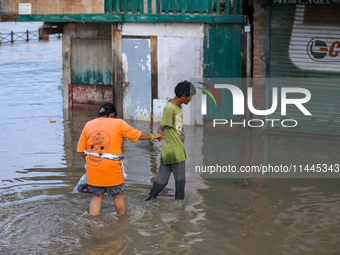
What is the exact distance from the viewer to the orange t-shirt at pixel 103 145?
18.8 ft

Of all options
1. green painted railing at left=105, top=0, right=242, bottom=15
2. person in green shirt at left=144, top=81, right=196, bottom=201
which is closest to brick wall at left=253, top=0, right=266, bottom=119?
green painted railing at left=105, top=0, right=242, bottom=15

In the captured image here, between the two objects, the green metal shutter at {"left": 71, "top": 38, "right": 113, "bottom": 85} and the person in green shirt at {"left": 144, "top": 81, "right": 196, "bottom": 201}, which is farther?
the green metal shutter at {"left": 71, "top": 38, "right": 113, "bottom": 85}

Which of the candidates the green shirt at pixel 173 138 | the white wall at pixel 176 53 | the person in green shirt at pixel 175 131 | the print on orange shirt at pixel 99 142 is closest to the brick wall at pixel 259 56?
the white wall at pixel 176 53

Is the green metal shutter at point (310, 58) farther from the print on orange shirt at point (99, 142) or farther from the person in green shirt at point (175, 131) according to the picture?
the print on orange shirt at point (99, 142)

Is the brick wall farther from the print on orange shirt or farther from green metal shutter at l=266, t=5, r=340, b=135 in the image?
the print on orange shirt

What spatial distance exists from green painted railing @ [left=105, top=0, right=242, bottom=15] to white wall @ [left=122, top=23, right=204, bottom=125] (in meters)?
0.33

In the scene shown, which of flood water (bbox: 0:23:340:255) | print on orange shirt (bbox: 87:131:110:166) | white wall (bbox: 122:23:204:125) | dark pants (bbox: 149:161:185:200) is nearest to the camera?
flood water (bbox: 0:23:340:255)

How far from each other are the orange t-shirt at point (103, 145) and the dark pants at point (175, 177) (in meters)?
1.05

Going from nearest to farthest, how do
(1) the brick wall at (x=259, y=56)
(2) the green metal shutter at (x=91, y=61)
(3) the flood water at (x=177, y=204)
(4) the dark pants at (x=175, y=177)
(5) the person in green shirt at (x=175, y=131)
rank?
(3) the flood water at (x=177, y=204), (5) the person in green shirt at (x=175, y=131), (4) the dark pants at (x=175, y=177), (1) the brick wall at (x=259, y=56), (2) the green metal shutter at (x=91, y=61)

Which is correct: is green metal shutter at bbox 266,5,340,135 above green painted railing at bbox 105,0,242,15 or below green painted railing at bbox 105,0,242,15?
below

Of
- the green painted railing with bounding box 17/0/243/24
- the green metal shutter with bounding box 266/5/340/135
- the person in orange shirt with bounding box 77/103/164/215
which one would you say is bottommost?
the person in orange shirt with bounding box 77/103/164/215

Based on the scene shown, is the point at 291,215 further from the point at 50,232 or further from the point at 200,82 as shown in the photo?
the point at 200,82

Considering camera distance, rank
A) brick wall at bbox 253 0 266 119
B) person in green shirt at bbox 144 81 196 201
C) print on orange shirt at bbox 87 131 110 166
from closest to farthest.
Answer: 1. print on orange shirt at bbox 87 131 110 166
2. person in green shirt at bbox 144 81 196 201
3. brick wall at bbox 253 0 266 119

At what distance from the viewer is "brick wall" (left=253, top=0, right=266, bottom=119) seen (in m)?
11.0
